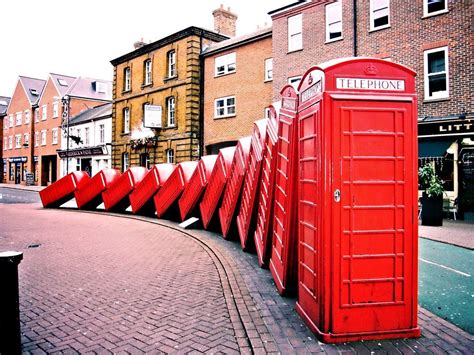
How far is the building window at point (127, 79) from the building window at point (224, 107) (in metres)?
10.8

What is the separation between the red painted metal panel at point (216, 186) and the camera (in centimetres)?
972

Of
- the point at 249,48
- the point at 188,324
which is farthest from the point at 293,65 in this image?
the point at 188,324

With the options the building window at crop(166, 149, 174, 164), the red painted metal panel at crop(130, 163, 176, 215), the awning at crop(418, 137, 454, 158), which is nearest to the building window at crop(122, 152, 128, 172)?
the building window at crop(166, 149, 174, 164)

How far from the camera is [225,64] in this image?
23.9m

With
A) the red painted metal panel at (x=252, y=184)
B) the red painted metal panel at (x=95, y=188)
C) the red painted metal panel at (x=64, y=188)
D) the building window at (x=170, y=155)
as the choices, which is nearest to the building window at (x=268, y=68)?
the building window at (x=170, y=155)

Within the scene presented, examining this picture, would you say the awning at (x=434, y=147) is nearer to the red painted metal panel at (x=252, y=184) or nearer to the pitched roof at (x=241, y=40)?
the red painted metal panel at (x=252, y=184)

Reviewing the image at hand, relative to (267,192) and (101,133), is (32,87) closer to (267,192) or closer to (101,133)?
(101,133)

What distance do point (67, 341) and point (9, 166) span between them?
189ft

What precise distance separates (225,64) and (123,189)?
12546 mm

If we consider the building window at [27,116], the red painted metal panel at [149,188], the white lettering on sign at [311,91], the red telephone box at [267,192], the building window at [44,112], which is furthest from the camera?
the building window at [27,116]

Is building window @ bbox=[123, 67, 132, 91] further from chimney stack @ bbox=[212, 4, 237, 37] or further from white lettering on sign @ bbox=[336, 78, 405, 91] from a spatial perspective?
white lettering on sign @ bbox=[336, 78, 405, 91]

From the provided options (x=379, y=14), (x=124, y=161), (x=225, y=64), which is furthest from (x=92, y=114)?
(x=379, y=14)

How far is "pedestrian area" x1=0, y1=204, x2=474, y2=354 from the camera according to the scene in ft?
11.7

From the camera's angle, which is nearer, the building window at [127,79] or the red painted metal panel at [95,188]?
the red painted metal panel at [95,188]
